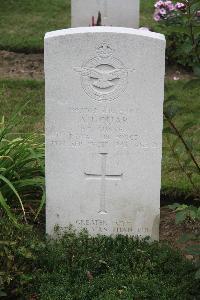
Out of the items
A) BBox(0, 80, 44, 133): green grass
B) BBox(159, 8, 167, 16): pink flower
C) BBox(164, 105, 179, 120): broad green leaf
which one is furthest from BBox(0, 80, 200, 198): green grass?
BBox(164, 105, 179, 120): broad green leaf

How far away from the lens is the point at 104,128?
4801mm

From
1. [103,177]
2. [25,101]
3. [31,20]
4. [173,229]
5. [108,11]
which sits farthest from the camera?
[31,20]

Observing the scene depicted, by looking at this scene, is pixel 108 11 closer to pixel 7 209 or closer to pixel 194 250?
pixel 7 209

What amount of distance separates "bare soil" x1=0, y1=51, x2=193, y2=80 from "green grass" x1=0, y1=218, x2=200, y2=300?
4303 mm

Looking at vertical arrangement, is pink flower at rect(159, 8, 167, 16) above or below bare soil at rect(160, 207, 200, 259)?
above

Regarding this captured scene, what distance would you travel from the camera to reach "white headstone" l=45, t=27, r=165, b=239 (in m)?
4.63

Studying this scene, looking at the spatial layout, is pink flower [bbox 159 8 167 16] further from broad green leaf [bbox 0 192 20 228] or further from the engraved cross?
broad green leaf [bbox 0 192 20 228]

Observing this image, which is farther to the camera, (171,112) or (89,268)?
(89,268)

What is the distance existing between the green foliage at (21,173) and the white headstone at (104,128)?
40 centimetres

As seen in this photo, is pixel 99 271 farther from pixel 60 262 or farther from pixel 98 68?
pixel 98 68

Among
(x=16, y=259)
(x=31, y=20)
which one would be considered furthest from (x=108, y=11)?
(x=16, y=259)

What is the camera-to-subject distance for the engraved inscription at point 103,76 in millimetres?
4664

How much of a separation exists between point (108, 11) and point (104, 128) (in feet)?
15.2

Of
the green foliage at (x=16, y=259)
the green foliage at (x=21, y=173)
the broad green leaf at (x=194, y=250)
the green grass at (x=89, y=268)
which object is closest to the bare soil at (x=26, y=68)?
the green foliage at (x=21, y=173)
